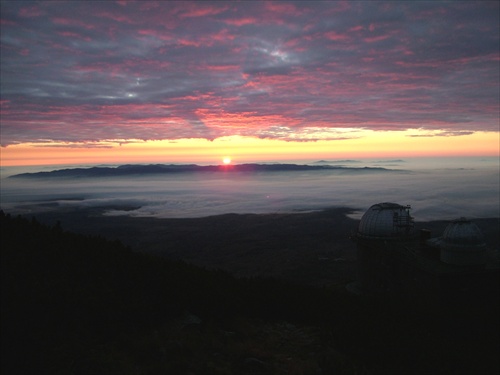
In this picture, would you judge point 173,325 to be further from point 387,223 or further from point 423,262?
point 387,223

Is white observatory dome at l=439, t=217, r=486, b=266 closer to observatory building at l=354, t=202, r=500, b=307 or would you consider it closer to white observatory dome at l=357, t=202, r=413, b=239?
→ observatory building at l=354, t=202, r=500, b=307

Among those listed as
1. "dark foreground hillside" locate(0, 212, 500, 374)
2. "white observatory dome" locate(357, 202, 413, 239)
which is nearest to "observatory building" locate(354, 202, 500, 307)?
"white observatory dome" locate(357, 202, 413, 239)

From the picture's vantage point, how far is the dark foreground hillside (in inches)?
361

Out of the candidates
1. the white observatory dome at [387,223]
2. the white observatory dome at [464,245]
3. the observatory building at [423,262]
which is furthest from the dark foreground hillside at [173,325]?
the white observatory dome at [387,223]

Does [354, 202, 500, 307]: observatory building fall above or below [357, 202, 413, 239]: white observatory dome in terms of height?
below

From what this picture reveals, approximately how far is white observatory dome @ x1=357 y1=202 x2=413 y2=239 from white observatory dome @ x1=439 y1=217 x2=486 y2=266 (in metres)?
5.04

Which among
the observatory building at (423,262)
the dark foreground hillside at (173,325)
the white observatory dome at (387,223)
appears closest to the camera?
the dark foreground hillside at (173,325)

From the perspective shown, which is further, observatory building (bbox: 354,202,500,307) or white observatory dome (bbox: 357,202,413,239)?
white observatory dome (bbox: 357,202,413,239)

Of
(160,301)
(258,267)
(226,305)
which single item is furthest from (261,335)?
(258,267)

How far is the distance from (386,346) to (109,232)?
252ft

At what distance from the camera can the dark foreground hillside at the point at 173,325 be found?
9.17 m

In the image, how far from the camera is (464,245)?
21219 millimetres

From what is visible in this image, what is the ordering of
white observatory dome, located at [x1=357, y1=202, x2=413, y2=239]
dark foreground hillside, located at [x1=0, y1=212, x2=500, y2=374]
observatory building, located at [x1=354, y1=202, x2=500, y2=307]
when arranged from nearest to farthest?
dark foreground hillside, located at [x1=0, y1=212, x2=500, y2=374]
observatory building, located at [x1=354, y1=202, x2=500, y2=307]
white observatory dome, located at [x1=357, y1=202, x2=413, y2=239]

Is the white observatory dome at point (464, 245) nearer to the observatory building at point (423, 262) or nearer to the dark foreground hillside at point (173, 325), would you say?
the observatory building at point (423, 262)
